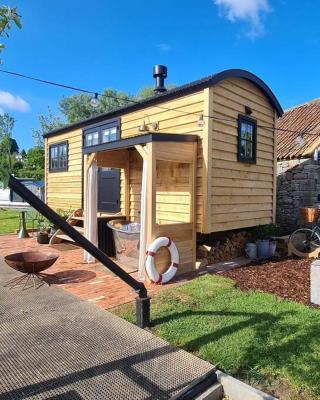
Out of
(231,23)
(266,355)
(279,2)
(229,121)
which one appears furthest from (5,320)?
(231,23)

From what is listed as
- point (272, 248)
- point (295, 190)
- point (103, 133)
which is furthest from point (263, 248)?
point (103, 133)

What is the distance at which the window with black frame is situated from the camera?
9649 mm

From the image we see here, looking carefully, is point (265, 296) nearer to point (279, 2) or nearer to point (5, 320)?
point (5, 320)

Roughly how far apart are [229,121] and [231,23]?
8076 millimetres

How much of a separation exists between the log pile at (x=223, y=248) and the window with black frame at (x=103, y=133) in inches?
161

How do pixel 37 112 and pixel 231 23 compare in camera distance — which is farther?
pixel 37 112

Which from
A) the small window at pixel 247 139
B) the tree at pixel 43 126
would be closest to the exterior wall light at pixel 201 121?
the small window at pixel 247 139

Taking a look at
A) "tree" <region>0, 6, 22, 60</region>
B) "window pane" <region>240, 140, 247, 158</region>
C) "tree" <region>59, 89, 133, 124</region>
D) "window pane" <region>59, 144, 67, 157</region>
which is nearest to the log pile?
"window pane" <region>240, 140, 247, 158</region>

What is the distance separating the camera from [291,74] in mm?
16000

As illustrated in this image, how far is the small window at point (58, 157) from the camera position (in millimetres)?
12508

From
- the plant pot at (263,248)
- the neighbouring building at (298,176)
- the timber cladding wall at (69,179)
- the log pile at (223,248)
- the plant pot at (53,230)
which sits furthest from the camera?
the timber cladding wall at (69,179)

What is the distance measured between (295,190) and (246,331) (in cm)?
763

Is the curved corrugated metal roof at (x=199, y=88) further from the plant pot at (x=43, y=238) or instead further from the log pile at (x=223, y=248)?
the plant pot at (x=43, y=238)

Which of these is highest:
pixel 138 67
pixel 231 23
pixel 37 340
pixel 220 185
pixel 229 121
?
pixel 231 23
